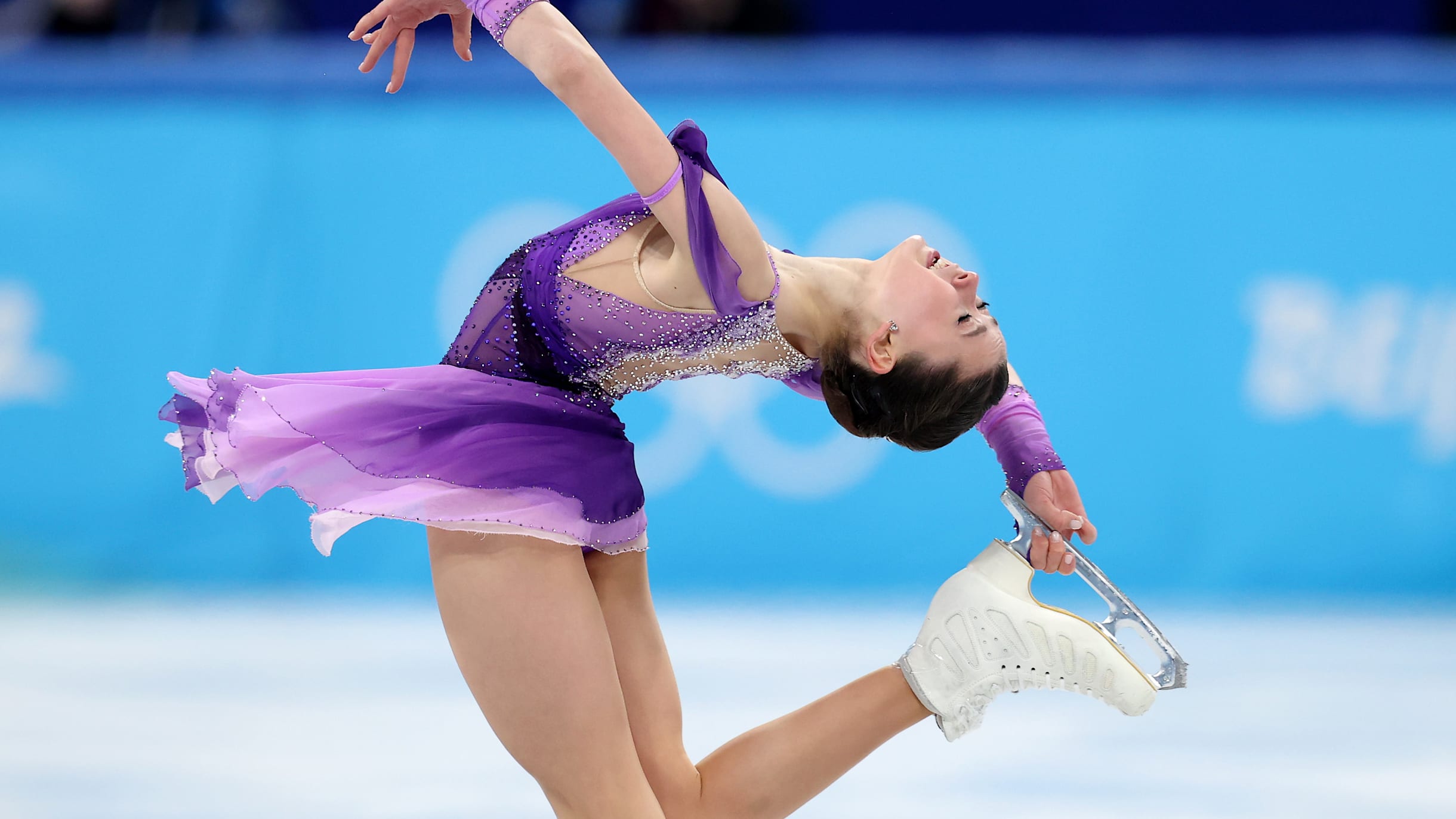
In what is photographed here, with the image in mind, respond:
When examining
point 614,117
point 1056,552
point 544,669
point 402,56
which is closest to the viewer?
point 614,117

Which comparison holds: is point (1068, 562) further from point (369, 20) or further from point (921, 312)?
point (369, 20)

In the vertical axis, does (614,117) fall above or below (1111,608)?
above

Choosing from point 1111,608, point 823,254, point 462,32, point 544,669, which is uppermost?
point 823,254

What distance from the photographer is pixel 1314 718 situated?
141 inches

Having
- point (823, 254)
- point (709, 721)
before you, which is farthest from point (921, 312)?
point (823, 254)

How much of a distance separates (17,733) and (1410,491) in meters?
4.18

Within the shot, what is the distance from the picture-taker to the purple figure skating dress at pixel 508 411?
2.17m

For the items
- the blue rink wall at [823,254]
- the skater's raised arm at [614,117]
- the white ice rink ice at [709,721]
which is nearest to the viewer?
the skater's raised arm at [614,117]

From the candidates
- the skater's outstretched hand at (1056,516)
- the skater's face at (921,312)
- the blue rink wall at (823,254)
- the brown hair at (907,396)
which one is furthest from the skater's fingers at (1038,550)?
the blue rink wall at (823,254)

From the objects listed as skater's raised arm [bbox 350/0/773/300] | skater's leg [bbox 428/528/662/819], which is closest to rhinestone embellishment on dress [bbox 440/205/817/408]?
skater's raised arm [bbox 350/0/773/300]

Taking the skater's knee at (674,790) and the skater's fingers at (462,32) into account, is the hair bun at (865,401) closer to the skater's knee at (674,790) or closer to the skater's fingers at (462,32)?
the skater's knee at (674,790)

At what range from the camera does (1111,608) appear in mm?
2469

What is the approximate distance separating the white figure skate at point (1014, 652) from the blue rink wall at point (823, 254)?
2.46 m

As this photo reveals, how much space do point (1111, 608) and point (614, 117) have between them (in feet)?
3.88
